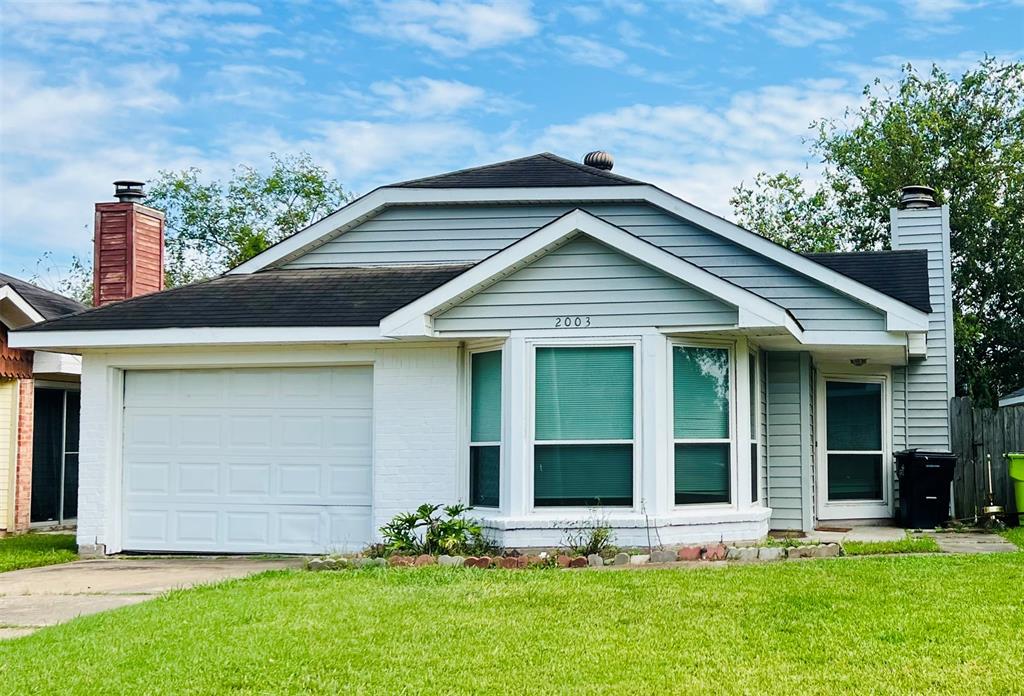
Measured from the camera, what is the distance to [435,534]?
452 inches

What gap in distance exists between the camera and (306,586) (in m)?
9.38

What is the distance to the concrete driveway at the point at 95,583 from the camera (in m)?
8.94

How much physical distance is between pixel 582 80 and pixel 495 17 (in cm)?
521

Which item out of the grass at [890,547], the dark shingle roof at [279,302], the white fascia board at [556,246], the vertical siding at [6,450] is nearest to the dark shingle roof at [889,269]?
the white fascia board at [556,246]

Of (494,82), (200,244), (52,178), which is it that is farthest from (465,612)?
(200,244)

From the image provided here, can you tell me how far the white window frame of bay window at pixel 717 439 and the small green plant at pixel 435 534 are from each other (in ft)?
6.70

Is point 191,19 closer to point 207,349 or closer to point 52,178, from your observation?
point 207,349

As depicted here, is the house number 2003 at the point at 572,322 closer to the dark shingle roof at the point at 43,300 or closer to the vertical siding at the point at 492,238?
the vertical siding at the point at 492,238

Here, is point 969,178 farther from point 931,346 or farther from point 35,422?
point 35,422

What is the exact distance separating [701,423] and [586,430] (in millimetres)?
1223

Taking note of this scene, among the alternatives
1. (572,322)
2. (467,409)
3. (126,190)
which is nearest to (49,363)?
(126,190)

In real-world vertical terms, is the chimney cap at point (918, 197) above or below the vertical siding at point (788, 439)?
above

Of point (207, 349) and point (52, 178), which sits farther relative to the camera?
point (52, 178)

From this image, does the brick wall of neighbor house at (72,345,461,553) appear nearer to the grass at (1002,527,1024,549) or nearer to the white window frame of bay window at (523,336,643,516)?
the white window frame of bay window at (523,336,643,516)
